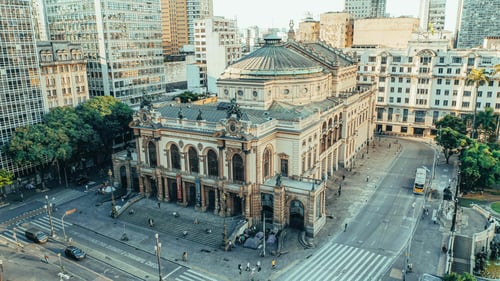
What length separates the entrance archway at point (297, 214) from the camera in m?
70.3

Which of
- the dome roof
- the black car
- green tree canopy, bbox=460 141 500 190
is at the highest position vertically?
the dome roof

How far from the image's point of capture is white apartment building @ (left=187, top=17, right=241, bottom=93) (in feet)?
569

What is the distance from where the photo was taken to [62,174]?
3967 inches

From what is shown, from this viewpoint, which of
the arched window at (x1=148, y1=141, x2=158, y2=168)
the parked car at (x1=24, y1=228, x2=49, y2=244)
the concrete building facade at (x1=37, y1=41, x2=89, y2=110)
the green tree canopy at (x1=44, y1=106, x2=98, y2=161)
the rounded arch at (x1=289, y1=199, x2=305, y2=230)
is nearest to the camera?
the parked car at (x1=24, y1=228, x2=49, y2=244)

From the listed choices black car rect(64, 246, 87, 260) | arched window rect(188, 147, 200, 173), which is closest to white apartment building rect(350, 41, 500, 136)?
arched window rect(188, 147, 200, 173)

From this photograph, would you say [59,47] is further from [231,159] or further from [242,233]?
[242,233]

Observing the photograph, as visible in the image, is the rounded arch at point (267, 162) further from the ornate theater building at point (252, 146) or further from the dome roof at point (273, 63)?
the dome roof at point (273, 63)

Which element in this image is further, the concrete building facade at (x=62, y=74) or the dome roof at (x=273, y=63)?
the concrete building facade at (x=62, y=74)

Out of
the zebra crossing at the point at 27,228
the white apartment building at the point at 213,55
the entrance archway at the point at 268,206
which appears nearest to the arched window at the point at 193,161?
the entrance archway at the point at 268,206

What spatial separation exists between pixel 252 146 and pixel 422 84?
84507 mm

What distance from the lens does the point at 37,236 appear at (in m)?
68.6

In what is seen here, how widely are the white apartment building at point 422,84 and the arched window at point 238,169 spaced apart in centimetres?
8140

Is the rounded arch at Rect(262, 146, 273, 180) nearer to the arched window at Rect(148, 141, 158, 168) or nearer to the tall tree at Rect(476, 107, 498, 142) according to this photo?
the arched window at Rect(148, 141, 158, 168)

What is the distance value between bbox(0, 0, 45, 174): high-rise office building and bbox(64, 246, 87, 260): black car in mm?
38310
